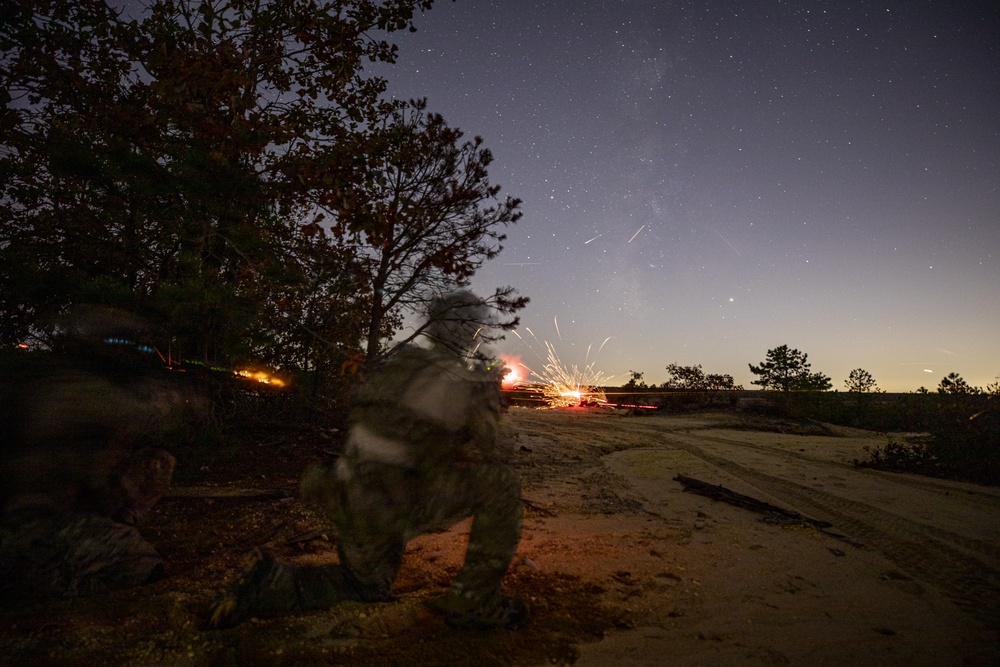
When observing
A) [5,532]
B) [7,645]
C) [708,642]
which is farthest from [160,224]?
[708,642]

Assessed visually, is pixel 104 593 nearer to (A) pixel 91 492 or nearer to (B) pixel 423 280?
(A) pixel 91 492

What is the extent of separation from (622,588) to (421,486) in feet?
5.81

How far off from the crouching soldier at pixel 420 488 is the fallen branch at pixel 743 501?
13.6 feet

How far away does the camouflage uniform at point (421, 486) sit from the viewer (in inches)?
101

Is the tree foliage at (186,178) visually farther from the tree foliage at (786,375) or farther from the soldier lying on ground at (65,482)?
the tree foliage at (786,375)

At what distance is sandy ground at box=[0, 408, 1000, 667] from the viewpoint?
7.80ft

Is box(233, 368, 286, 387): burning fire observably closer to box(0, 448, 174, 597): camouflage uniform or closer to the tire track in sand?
box(0, 448, 174, 597): camouflage uniform

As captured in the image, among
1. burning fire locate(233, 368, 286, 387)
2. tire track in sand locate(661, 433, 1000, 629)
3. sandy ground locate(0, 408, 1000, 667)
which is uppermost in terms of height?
burning fire locate(233, 368, 286, 387)

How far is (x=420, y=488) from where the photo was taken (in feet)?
8.52

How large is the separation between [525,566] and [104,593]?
2778mm

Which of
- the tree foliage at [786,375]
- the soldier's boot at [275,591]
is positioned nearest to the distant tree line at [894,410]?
the tree foliage at [786,375]

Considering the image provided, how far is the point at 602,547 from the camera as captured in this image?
409 cm

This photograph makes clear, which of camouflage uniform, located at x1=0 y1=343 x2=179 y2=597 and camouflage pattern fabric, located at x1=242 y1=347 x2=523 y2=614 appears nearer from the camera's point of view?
camouflage pattern fabric, located at x1=242 y1=347 x2=523 y2=614

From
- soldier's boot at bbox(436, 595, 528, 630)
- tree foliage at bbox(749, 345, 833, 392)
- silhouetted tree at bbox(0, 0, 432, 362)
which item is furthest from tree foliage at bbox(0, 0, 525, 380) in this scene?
tree foliage at bbox(749, 345, 833, 392)
